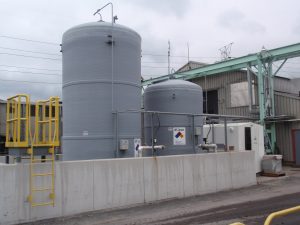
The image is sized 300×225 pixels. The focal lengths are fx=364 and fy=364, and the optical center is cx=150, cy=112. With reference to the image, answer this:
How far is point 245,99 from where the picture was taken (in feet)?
83.0

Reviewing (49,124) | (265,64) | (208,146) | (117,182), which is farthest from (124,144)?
(265,64)

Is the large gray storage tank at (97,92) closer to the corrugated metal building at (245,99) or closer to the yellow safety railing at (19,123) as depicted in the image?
the yellow safety railing at (19,123)

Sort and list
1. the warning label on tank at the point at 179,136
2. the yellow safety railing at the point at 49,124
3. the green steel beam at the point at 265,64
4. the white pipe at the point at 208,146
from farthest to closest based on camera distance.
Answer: the green steel beam at the point at 265,64, the white pipe at the point at 208,146, the warning label on tank at the point at 179,136, the yellow safety railing at the point at 49,124

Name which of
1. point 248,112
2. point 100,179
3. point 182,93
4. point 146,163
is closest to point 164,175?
point 146,163

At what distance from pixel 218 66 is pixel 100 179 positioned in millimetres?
17244

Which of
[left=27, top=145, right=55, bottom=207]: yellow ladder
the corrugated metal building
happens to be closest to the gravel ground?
[left=27, top=145, right=55, bottom=207]: yellow ladder

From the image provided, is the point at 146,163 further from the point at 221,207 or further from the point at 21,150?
the point at 21,150

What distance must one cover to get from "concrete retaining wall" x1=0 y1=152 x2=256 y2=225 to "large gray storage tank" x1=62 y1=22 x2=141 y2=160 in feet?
3.45

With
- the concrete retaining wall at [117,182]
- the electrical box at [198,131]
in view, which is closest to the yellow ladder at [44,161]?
the concrete retaining wall at [117,182]

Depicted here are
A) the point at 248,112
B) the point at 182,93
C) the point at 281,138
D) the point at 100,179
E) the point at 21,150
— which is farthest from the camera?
the point at 248,112

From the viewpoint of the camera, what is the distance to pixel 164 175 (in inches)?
447

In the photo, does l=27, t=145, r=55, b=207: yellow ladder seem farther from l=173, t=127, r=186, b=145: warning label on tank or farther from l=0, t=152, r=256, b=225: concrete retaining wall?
l=173, t=127, r=186, b=145: warning label on tank

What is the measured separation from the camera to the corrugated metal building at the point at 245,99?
22.1 metres

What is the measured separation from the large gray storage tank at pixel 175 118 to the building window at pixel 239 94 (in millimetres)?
11978
